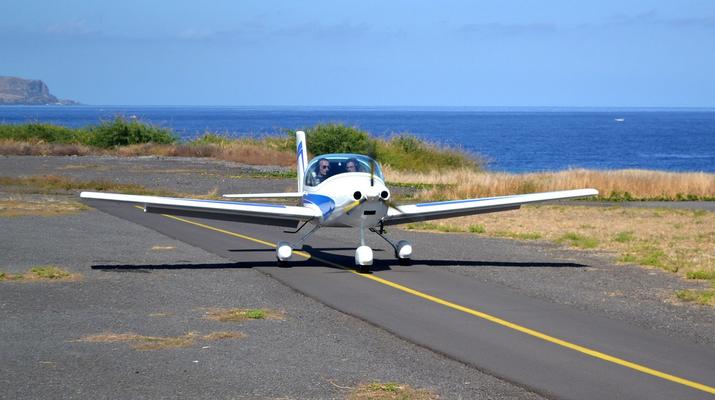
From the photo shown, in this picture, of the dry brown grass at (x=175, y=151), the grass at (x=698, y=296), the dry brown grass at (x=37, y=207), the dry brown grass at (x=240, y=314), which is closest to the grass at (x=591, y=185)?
the dry brown grass at (x=37, y=207)

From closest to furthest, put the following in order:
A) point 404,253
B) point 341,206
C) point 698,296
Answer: point 698,296 → point 341,206 → point 404,253

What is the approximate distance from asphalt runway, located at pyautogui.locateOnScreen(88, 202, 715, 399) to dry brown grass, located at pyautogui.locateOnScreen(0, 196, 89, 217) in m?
10.5

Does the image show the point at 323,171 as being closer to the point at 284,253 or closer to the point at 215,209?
the point at 284,253

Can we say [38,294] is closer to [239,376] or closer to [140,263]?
[140,263]

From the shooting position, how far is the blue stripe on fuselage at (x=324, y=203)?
16672 millimetres

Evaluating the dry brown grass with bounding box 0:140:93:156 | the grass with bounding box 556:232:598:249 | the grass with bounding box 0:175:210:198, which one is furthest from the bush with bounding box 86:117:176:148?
the grass with bounding box 556:232:598:249

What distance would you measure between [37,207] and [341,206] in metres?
15.4

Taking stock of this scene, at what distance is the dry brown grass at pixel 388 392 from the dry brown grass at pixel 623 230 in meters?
9.19

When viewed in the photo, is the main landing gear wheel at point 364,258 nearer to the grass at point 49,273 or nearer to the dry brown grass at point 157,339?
the grass at point 49,273

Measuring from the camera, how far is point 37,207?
94.6ft

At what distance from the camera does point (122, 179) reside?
43.0m

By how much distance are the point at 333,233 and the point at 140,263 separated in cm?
700

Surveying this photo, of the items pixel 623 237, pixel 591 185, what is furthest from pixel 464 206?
pixel 591 185

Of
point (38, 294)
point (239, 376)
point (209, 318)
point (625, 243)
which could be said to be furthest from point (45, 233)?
point (239, 376)
